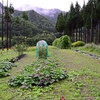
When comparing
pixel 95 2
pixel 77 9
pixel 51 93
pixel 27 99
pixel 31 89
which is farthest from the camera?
pixel 77 9

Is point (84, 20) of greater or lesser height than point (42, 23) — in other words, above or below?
below

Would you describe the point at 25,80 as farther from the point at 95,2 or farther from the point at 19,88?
the point at 95,2

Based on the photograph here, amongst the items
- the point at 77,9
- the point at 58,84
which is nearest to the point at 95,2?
the point at 77,9

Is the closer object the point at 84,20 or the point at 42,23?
the point at 84,20

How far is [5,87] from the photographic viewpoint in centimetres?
298

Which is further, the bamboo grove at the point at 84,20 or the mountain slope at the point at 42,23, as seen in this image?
the mountain slope at the point at 42,23

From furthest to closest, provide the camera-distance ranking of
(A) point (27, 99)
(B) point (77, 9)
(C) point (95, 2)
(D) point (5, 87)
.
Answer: (B) point (77, 9) → (C) point (95, 2) → (D) point (5, 87) → (A) point (27, 99)

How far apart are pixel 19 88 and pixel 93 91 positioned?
1.86m

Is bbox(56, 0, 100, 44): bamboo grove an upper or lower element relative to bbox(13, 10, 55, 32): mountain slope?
lower

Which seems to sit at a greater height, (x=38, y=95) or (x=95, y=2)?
(x=95, y=2)

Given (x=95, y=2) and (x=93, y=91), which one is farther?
(x=95, y=2)

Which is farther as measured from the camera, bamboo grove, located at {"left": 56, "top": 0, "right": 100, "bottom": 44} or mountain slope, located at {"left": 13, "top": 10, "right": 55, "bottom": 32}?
mountain slope, located at {"left": 13, "top": 10, "right": 55, "bottom": 32}

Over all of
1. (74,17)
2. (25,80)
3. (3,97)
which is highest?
(74,17)

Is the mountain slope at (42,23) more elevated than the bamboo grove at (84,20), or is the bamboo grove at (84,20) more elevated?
the mountain slope at (42,23)
